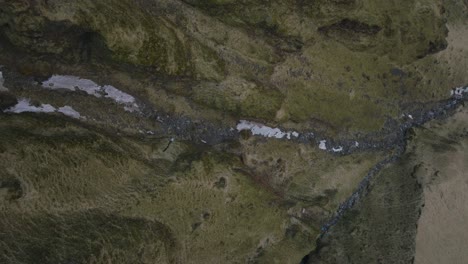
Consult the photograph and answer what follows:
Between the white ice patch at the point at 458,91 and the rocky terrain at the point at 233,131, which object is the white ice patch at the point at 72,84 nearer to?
the rocky terrain at the point at 233,131

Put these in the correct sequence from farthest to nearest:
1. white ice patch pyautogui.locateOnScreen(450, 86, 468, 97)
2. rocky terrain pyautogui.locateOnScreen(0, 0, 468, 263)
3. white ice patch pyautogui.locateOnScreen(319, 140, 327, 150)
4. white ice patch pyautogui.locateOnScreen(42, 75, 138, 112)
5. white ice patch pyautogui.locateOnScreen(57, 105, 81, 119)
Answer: white ice patch pyautogui.locateOnScreen(450, 86, 468, 97), white ice patch pyautogui.locateOnScreen(319, 140, 327, 150), white ice patch pyautogui.locateOnScreen(42, 75, 138, 112), white ice patch pyautogui.locateOnScreen(57, 105, 81, 119), rocky terrain pyautogui.locateOnScreen(0, 0, 468, 263)

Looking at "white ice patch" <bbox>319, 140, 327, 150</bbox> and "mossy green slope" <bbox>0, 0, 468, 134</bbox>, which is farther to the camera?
"white ice patch" <bbox>319, 140, 327, 150</bbox>

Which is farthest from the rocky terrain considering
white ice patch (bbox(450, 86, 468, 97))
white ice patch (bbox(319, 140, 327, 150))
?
white ice patch (bbox(319, 140, 327, 150))

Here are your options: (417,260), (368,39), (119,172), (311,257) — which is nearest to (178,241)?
(119,172)

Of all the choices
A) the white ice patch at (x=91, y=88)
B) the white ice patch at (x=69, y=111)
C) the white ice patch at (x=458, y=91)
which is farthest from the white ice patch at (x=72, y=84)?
the white ice patch at (x=458, y=91)

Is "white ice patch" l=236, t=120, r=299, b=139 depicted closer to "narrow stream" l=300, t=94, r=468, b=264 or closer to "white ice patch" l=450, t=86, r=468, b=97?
"narrow stream" l=300, t=94, r=468, b=264

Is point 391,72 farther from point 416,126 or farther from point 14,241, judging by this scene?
point 14,241

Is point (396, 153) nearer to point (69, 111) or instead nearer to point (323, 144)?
point (323, 144)
